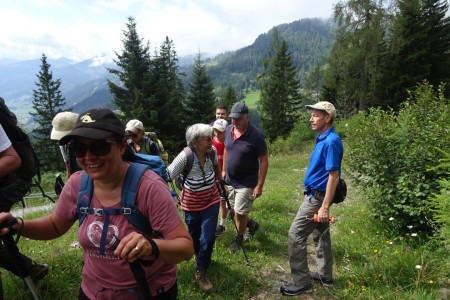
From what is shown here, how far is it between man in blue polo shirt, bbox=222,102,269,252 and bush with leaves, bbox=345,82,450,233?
75.9 inches

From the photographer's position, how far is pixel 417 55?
25328mm

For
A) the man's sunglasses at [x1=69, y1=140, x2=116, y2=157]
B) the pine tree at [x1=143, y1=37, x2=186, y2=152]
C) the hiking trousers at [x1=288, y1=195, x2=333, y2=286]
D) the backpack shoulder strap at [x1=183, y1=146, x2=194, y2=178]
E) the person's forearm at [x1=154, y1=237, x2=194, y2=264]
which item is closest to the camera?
the person's forearm at [x1=154, y1=237, x2=194, y2=264]

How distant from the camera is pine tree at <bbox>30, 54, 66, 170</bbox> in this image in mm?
37375

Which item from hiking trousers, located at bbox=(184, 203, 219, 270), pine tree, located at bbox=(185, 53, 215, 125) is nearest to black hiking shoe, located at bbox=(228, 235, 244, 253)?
hiking trousers, located at bbox=(184, 203, 219, 270)

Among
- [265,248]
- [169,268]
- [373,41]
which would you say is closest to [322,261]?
[265,248]

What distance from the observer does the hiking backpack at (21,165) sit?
273 cm

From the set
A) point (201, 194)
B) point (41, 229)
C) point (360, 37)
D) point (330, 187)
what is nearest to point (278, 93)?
point (360, 37)

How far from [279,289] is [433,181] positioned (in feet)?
9.21

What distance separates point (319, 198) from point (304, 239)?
585 millimetres

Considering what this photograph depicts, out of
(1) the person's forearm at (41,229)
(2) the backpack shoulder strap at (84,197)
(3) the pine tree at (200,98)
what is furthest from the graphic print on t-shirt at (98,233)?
(3) the pine tree at (200,98)

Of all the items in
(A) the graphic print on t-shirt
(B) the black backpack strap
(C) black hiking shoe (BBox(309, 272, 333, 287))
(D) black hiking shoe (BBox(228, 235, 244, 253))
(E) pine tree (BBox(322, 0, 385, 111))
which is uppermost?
(E) pine tree (BBox(322, 0, 385, 111))

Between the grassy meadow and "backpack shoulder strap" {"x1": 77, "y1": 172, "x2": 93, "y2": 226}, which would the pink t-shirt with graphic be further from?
the grassy meadow

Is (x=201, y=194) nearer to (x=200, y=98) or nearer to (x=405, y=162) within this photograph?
(x=405, y=162)

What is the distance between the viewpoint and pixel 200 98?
33.4 m
